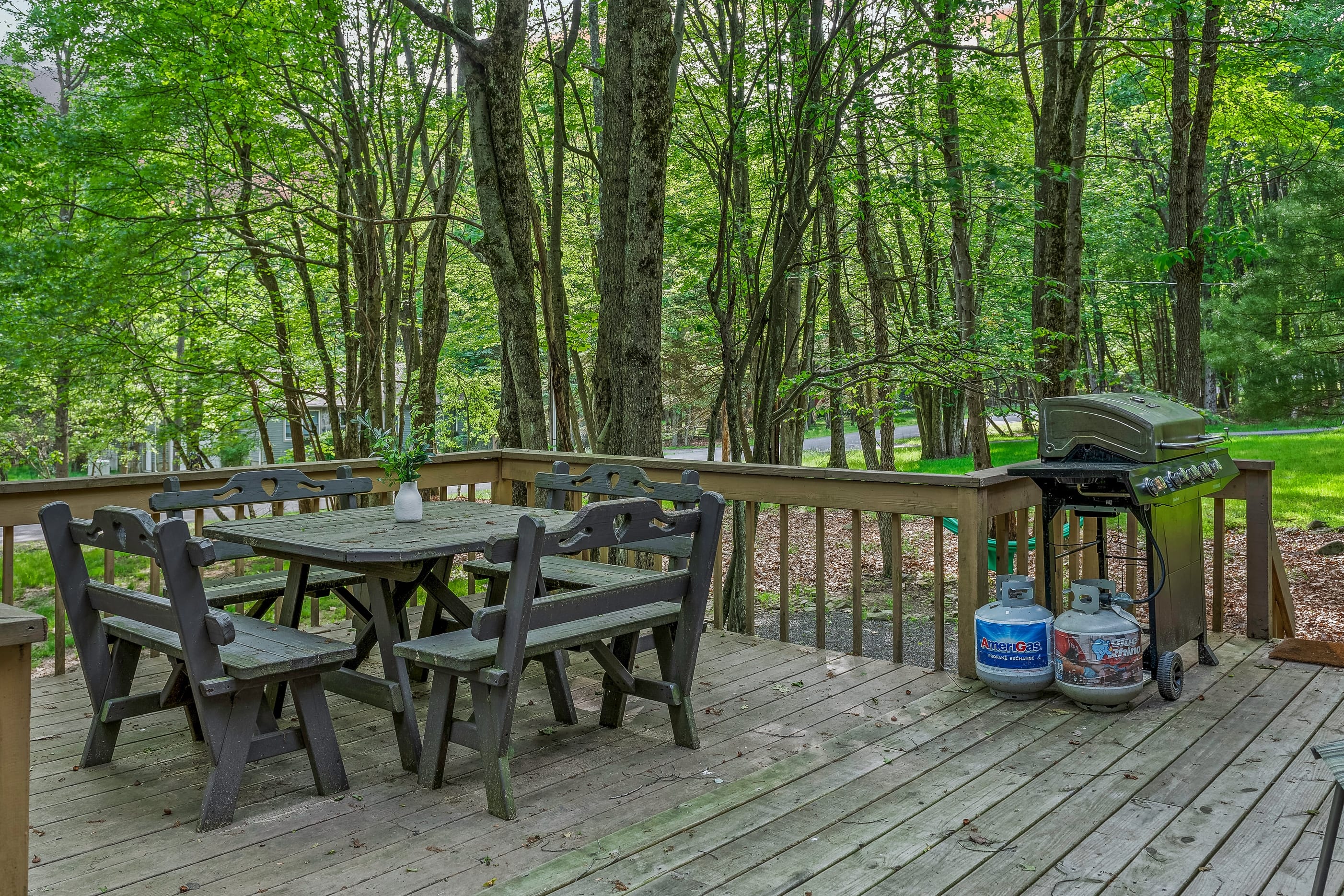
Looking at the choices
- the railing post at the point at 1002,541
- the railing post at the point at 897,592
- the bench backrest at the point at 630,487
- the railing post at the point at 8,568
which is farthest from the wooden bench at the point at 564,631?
the railing post at the point at 8,568

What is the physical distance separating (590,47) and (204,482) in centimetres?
875

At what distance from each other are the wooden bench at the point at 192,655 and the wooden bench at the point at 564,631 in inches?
12.5

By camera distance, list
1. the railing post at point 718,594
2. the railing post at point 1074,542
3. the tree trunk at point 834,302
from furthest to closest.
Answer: the tree trunk at point 834,302 < the railing post at point 1074,542 < the railing post at point 718,594

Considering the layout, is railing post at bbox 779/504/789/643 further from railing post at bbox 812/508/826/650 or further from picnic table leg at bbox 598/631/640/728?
picnic table leg at bbox 598/631/640/728

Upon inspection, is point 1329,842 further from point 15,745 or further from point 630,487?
point 630,487

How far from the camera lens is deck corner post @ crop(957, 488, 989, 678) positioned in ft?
12.6

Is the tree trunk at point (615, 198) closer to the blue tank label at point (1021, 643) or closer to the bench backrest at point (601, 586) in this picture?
the bench backrest at point (601, 586)

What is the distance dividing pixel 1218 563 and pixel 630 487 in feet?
9.14

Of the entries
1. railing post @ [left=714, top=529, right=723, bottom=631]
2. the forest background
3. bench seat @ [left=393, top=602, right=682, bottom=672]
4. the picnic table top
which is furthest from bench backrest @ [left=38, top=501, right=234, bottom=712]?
railing post @ [left=714, top=529, right=723, bottom=631]

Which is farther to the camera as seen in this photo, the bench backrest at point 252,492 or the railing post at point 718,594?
the railing post at point 718,594

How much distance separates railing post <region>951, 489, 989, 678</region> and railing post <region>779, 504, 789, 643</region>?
2.49 feet

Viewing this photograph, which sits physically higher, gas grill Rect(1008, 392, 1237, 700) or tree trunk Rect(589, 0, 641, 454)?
tree trunk Rect(589, 0, 641, 454)

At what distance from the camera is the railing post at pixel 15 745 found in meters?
1.54

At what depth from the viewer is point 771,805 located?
2.75 metres
